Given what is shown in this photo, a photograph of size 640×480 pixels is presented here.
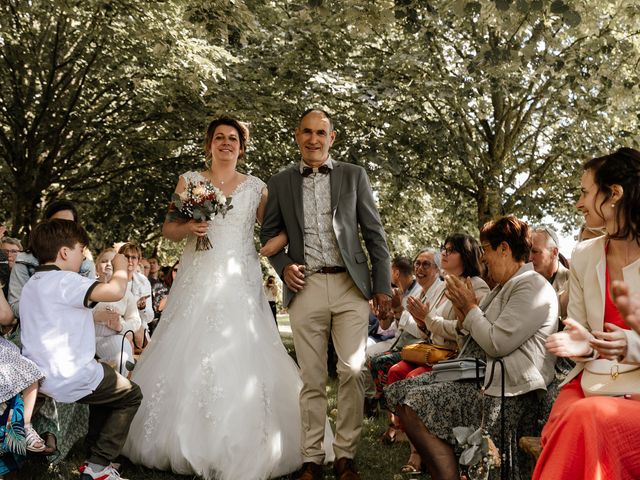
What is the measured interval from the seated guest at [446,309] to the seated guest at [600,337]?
174 centimetres

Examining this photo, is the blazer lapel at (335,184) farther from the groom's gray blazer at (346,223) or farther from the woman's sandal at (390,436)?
the woman's sandal at (390,436)

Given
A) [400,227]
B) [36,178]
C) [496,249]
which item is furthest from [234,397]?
[400,227]

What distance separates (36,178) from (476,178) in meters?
8.60

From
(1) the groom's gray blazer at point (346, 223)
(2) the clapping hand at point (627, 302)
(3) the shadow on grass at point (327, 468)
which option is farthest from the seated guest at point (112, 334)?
(2) the clapping hand at point (627, 302)

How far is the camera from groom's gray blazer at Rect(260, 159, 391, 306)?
4988 mm

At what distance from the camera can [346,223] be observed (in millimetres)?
5039

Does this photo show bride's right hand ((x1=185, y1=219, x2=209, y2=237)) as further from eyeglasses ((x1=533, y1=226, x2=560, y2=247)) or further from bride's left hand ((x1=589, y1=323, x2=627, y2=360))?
bride's left hand ((x1=589, y1=323, x2=627, y2=360))

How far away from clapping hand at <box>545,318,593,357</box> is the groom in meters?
2.04

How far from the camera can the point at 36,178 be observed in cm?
1452

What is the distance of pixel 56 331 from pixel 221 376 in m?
1.26

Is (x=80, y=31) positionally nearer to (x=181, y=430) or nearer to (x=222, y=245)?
(x=222, y=245)

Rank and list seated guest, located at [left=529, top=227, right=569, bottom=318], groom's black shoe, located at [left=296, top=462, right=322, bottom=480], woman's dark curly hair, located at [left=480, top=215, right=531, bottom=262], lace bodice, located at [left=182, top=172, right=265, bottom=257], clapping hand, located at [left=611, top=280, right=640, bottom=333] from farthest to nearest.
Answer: seated guest, located at [left=529, top=227, right=569, bottom=318], lace bodice, located at [left=182, top=172, right=265, bottom=257], groom's black shoe, located at [left=296, top=462, right=322, bottom=480], woman's dark curly hair, located at [left=480, top=215, right=531, bottom=262], clapping hand, located at [left=611, top=280, right=640, bottom=333]

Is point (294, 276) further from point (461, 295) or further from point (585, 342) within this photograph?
point (585, 342)

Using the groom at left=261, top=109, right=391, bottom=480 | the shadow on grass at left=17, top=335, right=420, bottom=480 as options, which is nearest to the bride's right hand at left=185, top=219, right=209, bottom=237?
the groom at left=261, top=109, right=391, bottom=480
